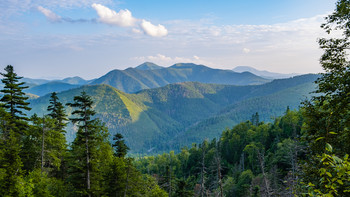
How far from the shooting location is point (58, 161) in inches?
1246

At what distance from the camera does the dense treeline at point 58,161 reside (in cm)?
1988

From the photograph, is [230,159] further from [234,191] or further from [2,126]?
[2,126]

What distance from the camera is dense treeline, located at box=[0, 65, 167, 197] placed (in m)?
19.9

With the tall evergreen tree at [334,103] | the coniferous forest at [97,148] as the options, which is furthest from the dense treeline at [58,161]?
the tall evergreen tree at [334,103]

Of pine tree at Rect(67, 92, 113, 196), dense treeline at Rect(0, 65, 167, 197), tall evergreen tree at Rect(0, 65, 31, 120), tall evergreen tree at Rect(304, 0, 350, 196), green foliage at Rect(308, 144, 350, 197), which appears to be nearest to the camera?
green foliage at Rect(308, 144, 350, 197)

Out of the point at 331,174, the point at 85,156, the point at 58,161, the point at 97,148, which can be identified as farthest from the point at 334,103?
the point at 58,161

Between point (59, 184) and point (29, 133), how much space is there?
11.3 meters

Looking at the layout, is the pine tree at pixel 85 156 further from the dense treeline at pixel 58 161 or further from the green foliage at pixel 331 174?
the green foliage at pixel 331 174

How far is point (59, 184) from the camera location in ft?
82.2

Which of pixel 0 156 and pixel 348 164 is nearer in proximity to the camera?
pixel 348 164

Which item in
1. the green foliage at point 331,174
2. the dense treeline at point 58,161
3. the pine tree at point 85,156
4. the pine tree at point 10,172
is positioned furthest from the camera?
the pine tree at point 85,156

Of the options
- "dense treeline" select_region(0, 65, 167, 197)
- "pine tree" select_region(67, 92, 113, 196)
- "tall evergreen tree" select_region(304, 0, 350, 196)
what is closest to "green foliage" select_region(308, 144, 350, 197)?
"tall evergreen tree" select_region(304, 0, 350, 196)

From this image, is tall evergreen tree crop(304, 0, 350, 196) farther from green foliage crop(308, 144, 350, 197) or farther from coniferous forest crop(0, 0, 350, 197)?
green foliage crop(308, 144, 350, 197)

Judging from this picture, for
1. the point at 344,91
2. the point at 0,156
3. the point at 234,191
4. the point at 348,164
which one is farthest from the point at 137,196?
the point at 234,191
